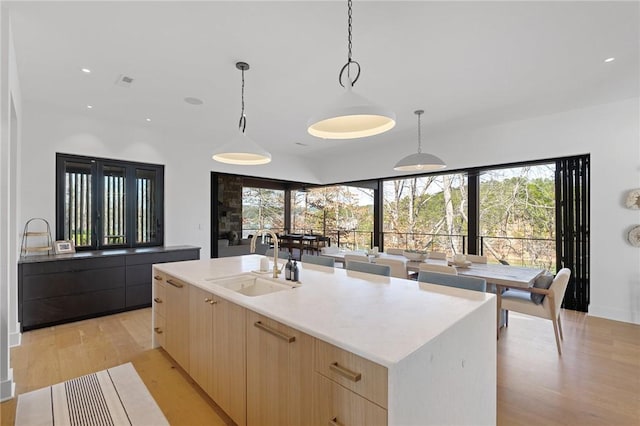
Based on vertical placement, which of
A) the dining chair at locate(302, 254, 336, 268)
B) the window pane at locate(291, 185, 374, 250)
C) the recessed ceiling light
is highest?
the recessed ceiling light

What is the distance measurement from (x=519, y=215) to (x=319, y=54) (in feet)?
14.2

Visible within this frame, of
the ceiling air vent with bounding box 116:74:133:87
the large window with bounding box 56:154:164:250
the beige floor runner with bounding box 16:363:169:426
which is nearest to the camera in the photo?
the beige floor runner with bounding box 16:363:169:426

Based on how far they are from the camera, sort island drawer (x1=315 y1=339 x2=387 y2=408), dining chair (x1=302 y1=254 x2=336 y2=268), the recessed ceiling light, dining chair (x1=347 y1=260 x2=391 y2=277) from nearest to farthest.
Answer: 1. island drawer (x1=315 y1=339 x2=387 y2=408)
2. dining chair (x1=347 y1=260 x2=391 y2=277)
3. dining chair (x1=302 y1=254 x2=336 y2=268)
4. the recessed ceiling light

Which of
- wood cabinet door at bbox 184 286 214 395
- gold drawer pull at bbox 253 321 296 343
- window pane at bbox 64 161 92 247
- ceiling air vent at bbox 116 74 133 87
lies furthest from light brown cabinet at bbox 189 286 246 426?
window pane at bbox 64 161 92 247

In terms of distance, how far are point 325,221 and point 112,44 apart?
6.09 metres

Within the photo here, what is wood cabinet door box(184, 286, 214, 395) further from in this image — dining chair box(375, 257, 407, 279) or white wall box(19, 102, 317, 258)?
white wall box(19, 102, 317, 258)

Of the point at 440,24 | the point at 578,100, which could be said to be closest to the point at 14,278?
the point at 440,24

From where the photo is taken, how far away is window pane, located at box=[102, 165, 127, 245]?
4.55 meters

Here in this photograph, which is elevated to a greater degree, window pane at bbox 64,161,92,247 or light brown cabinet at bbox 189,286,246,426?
window pane at bbox 64,161,92,247

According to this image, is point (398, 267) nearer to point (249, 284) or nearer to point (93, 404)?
point (249, 284)

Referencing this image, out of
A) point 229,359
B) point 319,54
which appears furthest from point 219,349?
point 319,54

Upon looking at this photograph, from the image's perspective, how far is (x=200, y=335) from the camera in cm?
206

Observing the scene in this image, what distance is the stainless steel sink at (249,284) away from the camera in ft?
7.27

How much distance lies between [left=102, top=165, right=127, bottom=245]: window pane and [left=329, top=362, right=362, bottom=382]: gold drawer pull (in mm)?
4768
